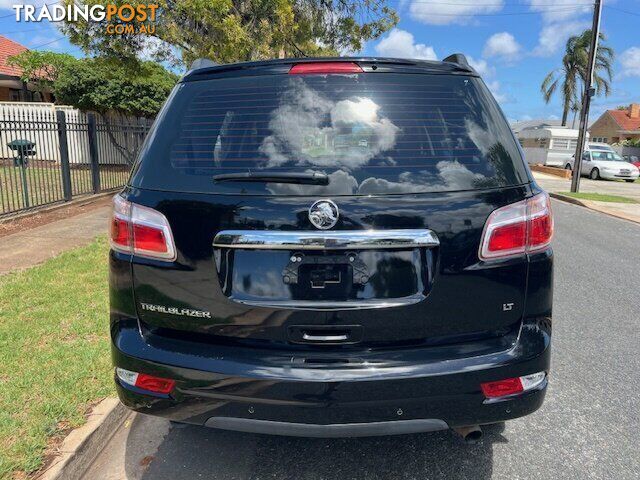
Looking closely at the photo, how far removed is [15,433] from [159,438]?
0.72 m

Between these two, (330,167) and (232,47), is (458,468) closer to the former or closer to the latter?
(330,167)

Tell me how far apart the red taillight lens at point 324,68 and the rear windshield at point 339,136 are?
31mm

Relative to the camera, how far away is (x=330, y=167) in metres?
2.08

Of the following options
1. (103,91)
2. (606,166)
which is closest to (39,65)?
(103,91)

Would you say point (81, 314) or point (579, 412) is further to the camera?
point (81, 314)

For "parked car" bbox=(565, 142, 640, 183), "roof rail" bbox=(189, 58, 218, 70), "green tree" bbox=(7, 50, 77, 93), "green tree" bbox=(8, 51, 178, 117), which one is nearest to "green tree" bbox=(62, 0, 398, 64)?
"green tree" bbox=(8, 51, 178, 117)

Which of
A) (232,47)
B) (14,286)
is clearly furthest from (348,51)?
(14,286)

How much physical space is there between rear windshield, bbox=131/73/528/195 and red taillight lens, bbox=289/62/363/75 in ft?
0.10

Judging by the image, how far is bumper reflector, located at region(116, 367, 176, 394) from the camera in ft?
6.97

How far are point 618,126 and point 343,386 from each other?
69.6 meters

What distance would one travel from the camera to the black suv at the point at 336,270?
201 centimetres

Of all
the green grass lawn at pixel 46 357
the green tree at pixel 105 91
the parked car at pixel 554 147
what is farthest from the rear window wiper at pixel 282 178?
the parked car at pixel 554 147

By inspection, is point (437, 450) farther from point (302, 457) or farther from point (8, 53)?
point (8, 53)

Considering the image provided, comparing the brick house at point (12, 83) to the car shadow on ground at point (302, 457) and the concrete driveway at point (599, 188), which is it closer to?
the concrete driveway at point (599, 188)
